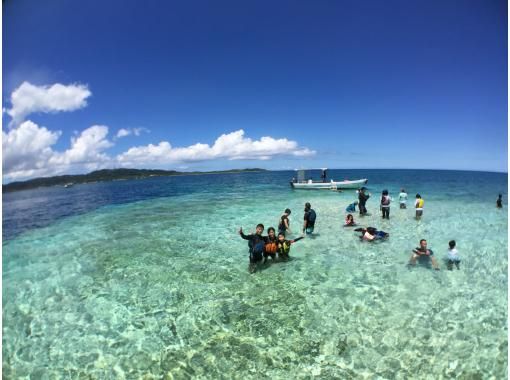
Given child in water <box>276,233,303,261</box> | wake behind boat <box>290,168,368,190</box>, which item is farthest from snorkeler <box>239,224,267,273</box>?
wake behind boat <box>290,168,368,190</box>

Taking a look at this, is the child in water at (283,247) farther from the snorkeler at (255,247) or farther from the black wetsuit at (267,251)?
the snorkeler at (255,247)

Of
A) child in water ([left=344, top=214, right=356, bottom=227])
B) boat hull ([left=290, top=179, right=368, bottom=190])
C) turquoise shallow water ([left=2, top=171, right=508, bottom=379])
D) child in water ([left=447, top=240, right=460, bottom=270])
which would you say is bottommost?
turquoise shallow water ([left=2, top=171, right=508, bottom=379])

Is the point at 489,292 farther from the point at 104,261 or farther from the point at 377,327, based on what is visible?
the point at 104,261

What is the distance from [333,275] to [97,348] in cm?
938

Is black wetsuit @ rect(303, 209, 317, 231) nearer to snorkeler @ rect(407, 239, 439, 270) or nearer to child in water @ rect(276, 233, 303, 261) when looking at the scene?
child in water @ rect(276, 233, 303, 261)

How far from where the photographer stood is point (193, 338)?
950 cm

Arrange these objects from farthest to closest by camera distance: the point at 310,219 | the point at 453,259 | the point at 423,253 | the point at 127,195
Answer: the point at 127,195
the point at 310,219
the point at 423,253
the point at 453,259

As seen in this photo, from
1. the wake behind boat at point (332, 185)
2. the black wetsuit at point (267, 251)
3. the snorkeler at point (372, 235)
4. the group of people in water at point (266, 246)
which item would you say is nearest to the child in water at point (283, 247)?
the group of people in water at point (266, 246)

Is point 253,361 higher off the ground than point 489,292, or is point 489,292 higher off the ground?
point 489,292

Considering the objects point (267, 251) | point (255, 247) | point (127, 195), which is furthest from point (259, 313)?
point (127, 195)

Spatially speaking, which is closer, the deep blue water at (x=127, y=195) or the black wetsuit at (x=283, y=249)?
the black wetsuit at (x=283, y=249)

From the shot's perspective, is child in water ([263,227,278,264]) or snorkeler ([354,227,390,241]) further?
snorkeler ([354,227,390,241])

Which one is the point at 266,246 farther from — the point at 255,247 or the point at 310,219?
the point at 310,219

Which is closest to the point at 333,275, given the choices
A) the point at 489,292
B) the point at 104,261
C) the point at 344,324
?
the point at 344,324
